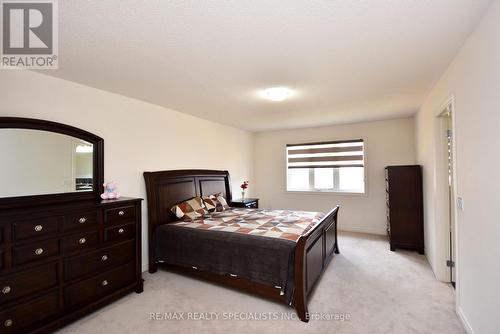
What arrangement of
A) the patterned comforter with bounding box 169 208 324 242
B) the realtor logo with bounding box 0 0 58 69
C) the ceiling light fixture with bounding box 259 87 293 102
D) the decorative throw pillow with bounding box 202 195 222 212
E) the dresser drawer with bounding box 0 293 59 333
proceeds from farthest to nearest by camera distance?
the decorative throw pillow with bounding box 202 195 222 212 < the ceiling light fixture with bounding box 259 87 293 102 < the patterned comforter with bounding box 169 208 324 242 < the dresser drawer with bounding box 0 293 59 333 < the realtor logo with bounding box 0 0 58 69

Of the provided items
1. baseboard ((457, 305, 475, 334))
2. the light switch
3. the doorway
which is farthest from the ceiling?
baseboard ((457, 305, 475, 334))

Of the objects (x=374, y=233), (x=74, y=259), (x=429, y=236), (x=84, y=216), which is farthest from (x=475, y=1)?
(x=374, y=233)

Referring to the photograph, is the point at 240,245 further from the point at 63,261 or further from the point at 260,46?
the point at 260,46

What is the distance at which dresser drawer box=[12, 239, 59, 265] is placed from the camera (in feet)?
6.01

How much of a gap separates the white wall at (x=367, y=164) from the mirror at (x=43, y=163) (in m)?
4.11

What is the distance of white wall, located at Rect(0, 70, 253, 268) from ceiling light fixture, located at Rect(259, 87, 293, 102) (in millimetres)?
1671

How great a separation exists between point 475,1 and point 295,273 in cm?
237

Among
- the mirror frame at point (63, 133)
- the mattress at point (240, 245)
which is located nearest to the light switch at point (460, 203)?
the mattress at point (240, 245)

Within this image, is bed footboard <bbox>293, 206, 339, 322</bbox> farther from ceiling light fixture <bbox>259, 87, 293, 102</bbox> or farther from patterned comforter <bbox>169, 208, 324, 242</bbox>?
ceiling light fixture <bbox>259, 87, 293, 102</bbox>

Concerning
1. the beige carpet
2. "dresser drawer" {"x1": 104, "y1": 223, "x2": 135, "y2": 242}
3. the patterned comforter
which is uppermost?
"dresser drawer" {"x1": 104, "y1": 223, "x2": 135, "y2": 242}

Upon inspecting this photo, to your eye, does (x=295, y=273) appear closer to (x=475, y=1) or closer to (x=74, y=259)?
(x=74, y=259)

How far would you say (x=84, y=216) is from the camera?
2.24 m

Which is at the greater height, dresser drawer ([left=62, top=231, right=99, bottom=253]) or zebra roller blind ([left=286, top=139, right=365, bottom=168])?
zebra roller blind ([left=286, top=139, right=365, bottom=168])

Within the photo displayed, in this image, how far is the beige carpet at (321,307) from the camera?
206 centimetres
